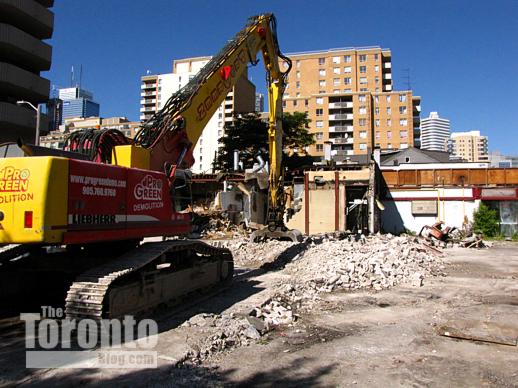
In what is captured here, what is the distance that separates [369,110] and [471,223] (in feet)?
223

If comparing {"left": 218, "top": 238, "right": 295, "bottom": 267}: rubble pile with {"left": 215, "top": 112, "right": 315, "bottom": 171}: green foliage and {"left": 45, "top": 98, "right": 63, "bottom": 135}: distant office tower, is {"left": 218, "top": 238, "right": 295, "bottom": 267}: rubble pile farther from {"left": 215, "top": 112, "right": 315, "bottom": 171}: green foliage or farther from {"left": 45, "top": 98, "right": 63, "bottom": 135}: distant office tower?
{"left": 45, "top": 98, "right": 63, "bottom": 135}: distant office tower

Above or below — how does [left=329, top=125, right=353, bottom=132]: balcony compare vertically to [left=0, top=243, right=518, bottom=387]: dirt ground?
above

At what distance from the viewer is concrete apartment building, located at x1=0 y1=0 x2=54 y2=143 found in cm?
3744

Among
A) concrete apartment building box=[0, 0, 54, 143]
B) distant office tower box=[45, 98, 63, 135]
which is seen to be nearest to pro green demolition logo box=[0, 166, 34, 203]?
concrete apartment building box=[0, 0, 54, 143]

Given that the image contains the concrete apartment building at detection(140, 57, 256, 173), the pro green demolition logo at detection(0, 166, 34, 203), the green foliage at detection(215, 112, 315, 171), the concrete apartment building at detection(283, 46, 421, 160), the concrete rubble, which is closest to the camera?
the pro green demolition logo at detection(0, 166, 34, 203)

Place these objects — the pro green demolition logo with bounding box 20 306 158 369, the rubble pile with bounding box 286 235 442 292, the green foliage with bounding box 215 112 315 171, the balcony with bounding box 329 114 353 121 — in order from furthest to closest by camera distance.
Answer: the balcony with bounding box 329 114 353 121 < the green foliage with bounding box 215 112 315 171 < the rubble pile with bounding box 286 235 442 292 < the pro green demolition logo with bounding box 20 306 158 369

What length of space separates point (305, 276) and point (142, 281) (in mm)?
5754

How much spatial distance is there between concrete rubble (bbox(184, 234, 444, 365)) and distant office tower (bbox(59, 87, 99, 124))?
132 metres

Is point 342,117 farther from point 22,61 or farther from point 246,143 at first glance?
point 22,61

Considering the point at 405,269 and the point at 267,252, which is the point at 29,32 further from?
the point at 405,269

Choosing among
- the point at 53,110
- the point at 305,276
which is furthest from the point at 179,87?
the point at 305,276

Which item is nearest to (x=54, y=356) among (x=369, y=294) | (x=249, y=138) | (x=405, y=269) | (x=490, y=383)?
(x=490, y=383)

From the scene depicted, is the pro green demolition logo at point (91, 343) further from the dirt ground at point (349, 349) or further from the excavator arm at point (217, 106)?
the excavator arm at point (217, 106)

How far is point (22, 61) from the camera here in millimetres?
41625
